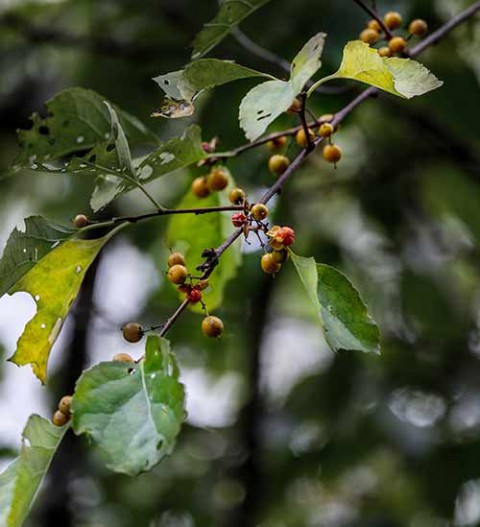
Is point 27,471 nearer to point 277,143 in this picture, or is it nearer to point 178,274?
point 178,274

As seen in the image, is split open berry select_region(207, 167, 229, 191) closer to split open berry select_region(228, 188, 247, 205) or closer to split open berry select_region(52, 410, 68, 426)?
split open berry select_region(228, 188, 247, 205)

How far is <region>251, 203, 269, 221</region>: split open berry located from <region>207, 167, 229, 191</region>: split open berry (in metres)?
0.26

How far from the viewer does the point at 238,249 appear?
0.96m

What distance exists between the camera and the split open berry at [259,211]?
2.09ft

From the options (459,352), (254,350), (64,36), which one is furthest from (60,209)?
(459,352)

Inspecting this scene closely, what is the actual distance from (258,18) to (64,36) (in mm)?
405

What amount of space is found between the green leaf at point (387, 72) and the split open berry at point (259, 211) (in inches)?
4.5

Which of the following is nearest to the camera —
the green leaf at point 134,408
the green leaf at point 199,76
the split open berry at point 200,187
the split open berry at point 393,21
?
the green leaf at point 134,408

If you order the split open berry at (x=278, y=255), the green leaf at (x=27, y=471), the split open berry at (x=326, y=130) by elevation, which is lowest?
the green leaf at (x=27, y=471)

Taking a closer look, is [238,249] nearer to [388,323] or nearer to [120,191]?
[120,191]

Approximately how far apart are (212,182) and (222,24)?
15 centimetres

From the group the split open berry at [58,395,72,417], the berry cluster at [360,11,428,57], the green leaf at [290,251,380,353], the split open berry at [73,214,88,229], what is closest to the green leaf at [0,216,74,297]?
the split open berry at [73,214,88,229]

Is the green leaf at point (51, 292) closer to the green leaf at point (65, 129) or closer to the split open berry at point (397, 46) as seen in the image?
the green leaf at point (65, 129)

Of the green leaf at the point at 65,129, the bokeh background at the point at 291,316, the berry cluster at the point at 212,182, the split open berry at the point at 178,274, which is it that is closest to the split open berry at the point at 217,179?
the berry cluster at the point at 212,182
